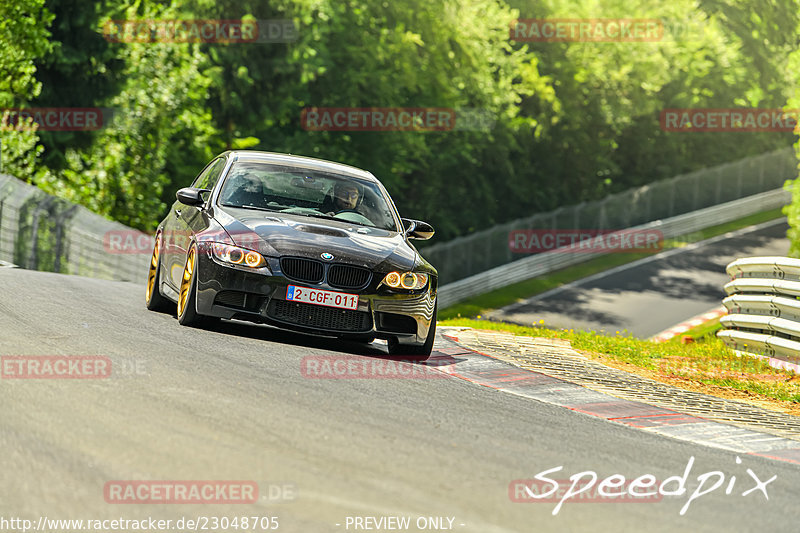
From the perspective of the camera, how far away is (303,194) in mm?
10547

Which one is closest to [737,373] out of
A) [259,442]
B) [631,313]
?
[259,442]

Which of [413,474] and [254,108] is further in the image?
[254,108]

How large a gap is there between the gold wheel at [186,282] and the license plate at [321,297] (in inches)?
38.3

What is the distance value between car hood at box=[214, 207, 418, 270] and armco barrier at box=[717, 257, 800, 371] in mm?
5013

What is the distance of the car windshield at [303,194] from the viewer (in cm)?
1032

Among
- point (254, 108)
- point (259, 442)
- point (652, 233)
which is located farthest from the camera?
point (652, 233)

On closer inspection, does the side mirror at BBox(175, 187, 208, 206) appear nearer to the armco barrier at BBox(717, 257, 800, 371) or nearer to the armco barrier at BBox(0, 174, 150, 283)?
the armco barrier at BBox(717, 257, 800, 371)

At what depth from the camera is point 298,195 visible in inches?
Result: 414

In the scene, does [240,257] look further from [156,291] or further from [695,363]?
[695,363]

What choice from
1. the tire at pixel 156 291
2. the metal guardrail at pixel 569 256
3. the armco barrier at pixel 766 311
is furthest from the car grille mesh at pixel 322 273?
the metal guardrail at pixel 569 256

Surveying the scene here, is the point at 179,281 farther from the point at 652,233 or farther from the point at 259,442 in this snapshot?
the point at 652,233

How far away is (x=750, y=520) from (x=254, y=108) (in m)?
31.5

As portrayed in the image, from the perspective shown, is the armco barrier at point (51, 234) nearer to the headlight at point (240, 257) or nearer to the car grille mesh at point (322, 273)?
the headlight at point (240, 257)

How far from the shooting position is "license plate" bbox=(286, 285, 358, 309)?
358 inches
